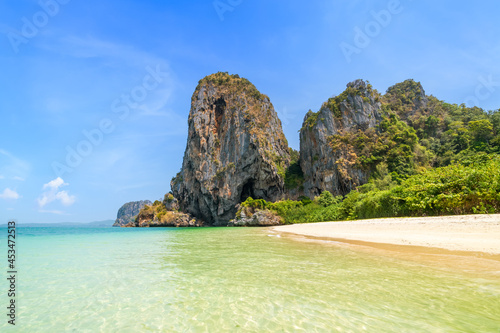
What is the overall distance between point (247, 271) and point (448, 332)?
5.03m

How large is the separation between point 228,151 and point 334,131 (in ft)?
116

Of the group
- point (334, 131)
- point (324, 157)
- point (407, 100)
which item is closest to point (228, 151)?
point (324, 157)

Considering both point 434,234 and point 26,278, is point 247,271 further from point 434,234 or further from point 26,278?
point 434,234

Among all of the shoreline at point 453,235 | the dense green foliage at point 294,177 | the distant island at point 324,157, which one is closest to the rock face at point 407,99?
the distant island at point 324,157

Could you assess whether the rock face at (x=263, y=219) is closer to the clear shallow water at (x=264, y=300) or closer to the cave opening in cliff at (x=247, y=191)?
the cave opening in cliff at (x=247, y=191)

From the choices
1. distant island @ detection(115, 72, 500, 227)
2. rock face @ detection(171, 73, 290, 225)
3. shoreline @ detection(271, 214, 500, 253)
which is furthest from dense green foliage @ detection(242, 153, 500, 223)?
rock face @ detection(171, 73, 290, 225)

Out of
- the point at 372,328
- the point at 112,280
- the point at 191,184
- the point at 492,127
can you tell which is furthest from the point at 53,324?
the point at 191,184

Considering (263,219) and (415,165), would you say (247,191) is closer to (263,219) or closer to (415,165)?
(263,219)

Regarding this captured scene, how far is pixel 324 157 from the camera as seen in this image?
6325cm

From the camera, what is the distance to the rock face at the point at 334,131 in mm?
58969

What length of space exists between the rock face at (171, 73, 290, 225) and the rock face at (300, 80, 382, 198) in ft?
38.3

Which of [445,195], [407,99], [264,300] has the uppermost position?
[407,99]

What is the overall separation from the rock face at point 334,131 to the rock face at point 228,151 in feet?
38.3

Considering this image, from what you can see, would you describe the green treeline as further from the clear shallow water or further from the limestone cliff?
the clear shallow water
